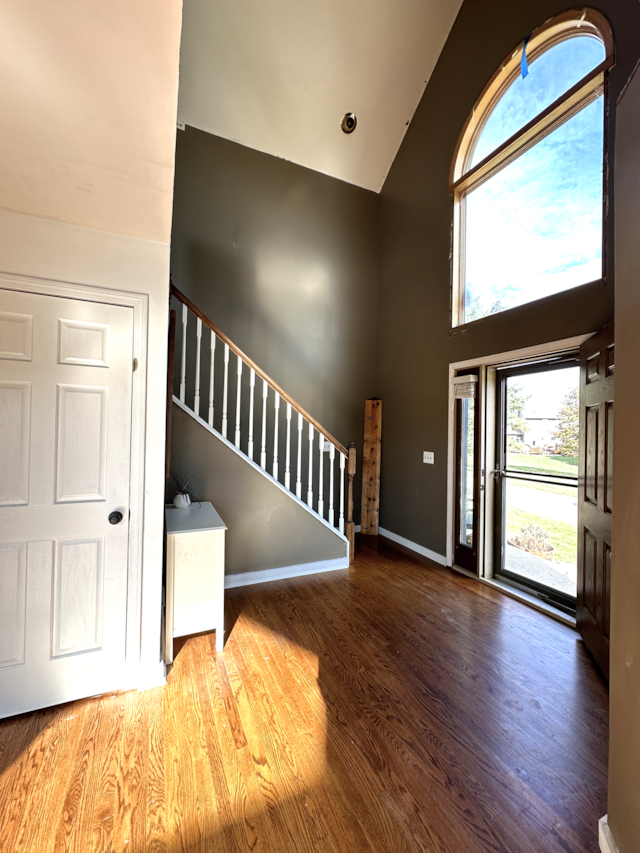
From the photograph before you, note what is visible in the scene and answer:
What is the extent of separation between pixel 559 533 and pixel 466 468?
951 millimetres

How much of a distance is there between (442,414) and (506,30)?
3533 mm

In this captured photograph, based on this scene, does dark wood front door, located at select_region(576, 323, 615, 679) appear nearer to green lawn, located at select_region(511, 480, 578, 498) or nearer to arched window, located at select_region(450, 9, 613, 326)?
green lawn, located at select_region(511, 480, 578, 498)

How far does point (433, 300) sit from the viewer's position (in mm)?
4039

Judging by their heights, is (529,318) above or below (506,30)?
below

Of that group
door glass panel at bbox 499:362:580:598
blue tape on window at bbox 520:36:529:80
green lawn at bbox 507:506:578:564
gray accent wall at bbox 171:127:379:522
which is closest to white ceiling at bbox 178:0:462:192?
gray accent wall at bbox 171:127:379:522

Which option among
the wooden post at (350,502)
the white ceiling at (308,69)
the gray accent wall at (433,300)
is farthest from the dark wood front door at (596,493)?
the white ceiling at (308,69)

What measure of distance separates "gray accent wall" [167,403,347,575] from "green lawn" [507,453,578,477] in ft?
6.04

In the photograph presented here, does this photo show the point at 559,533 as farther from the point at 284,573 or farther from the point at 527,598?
the point at 284,573

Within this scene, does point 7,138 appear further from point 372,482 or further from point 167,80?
point 372,482

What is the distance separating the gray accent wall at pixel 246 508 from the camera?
2984 millimetres

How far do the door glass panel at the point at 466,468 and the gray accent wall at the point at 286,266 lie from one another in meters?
1.62

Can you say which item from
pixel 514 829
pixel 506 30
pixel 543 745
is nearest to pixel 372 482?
pixel 543 745

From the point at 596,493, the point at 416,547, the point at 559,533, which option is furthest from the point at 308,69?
the point at 416,547

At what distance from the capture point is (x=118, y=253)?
1772mm
